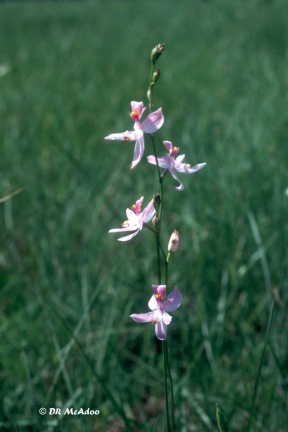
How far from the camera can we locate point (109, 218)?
221 cm

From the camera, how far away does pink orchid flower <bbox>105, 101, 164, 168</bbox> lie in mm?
747

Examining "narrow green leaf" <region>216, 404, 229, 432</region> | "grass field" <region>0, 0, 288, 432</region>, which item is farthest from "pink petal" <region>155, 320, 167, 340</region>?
"grass field" <region>0, 0, 288, 432</region>

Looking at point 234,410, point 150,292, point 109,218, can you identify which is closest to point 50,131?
point 109,218

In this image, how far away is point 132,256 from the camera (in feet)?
6.59

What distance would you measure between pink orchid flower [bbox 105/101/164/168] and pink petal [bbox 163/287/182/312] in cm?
23

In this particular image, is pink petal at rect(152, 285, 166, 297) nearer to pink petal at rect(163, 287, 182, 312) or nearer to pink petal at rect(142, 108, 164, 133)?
pink petal at rect(163, 287, 182, 312)

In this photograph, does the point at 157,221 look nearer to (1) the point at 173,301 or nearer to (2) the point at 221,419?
(1) the point at 173,301

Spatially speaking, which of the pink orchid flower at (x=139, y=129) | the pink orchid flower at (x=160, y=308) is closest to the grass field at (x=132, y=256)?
the pink orchid flower at (x=160, y=308)

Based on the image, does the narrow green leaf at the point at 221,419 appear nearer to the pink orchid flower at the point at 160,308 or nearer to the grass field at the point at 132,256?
the pink orchid flower at the point at 160,308

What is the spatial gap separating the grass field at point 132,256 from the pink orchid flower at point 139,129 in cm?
44

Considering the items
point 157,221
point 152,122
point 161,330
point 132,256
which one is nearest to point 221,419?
point 161,330

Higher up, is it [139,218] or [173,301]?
[139,218]

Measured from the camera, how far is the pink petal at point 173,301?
74 cm

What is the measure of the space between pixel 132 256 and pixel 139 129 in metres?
1.26
